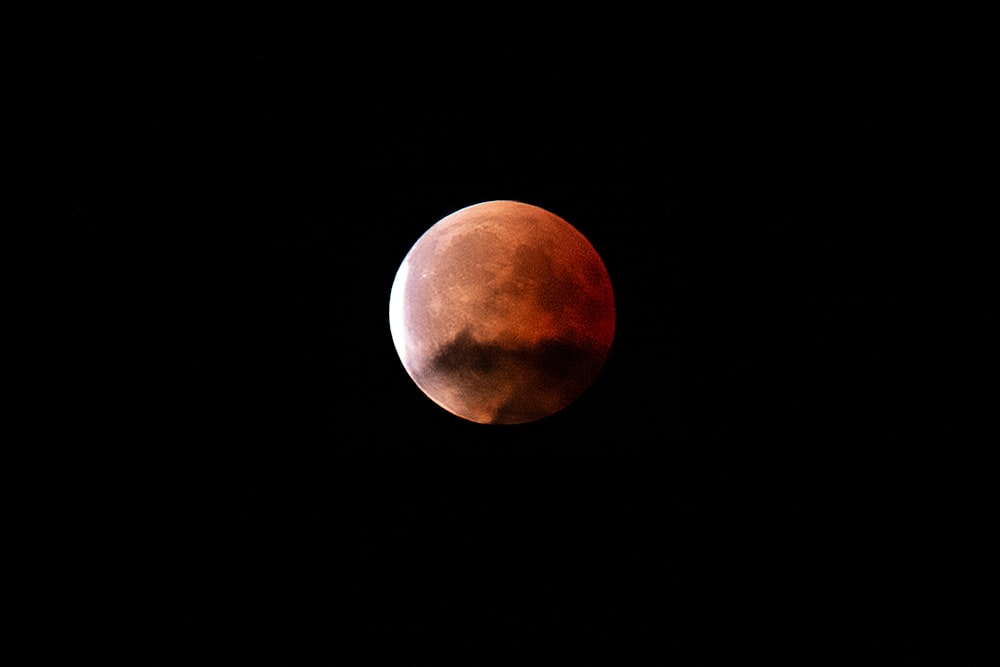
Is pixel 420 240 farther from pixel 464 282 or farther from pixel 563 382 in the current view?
pixel 563 382

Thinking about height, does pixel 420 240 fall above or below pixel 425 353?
above

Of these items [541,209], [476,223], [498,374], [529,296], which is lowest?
[498,374]

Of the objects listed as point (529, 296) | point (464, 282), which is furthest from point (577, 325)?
point (464, 282)

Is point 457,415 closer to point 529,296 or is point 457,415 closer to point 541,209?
point 529,296

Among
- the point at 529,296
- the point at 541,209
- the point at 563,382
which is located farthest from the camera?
the point at 541,209

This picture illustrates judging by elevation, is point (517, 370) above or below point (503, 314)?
below

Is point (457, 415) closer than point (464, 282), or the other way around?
point (464, 282)

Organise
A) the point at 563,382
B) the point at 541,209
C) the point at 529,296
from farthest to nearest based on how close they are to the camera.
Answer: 1. the point at 541,209
2. the point at 563,382
3. the point at 529,296
